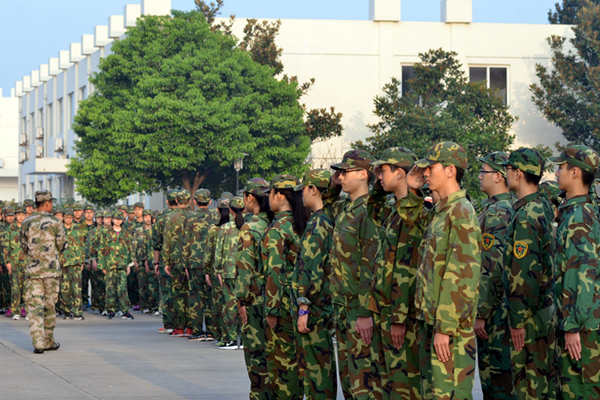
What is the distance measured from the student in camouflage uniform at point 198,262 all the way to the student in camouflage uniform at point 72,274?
4496mm

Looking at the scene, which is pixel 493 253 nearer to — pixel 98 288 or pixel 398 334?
pixel 398 334

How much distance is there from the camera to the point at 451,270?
5930 mm

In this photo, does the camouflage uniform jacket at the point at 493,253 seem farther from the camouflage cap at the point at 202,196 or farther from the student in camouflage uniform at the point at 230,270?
the camouflage cap at the point at 202,196

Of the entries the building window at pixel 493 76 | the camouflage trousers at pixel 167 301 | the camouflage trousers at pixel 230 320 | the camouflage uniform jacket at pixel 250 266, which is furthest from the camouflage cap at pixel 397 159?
the building window at pixel 493 76

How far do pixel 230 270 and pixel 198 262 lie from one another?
183cm

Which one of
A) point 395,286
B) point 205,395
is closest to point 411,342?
point 395,286

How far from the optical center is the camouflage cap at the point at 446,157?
617cm

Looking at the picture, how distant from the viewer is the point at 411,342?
6.50m

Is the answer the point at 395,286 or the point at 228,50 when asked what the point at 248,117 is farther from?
the point at 395,286

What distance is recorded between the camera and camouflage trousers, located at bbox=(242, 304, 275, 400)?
8328 millimetres

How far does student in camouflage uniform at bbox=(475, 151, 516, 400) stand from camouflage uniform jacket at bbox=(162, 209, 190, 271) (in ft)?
26.0

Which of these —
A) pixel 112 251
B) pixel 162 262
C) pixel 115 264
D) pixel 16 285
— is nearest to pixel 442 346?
pixel 162 262

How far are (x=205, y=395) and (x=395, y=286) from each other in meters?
3.72

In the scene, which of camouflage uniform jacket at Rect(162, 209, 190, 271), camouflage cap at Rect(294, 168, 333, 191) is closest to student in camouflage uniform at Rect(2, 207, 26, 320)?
camouflage uniform jacket at Rect(162, 209, 190, 271)
